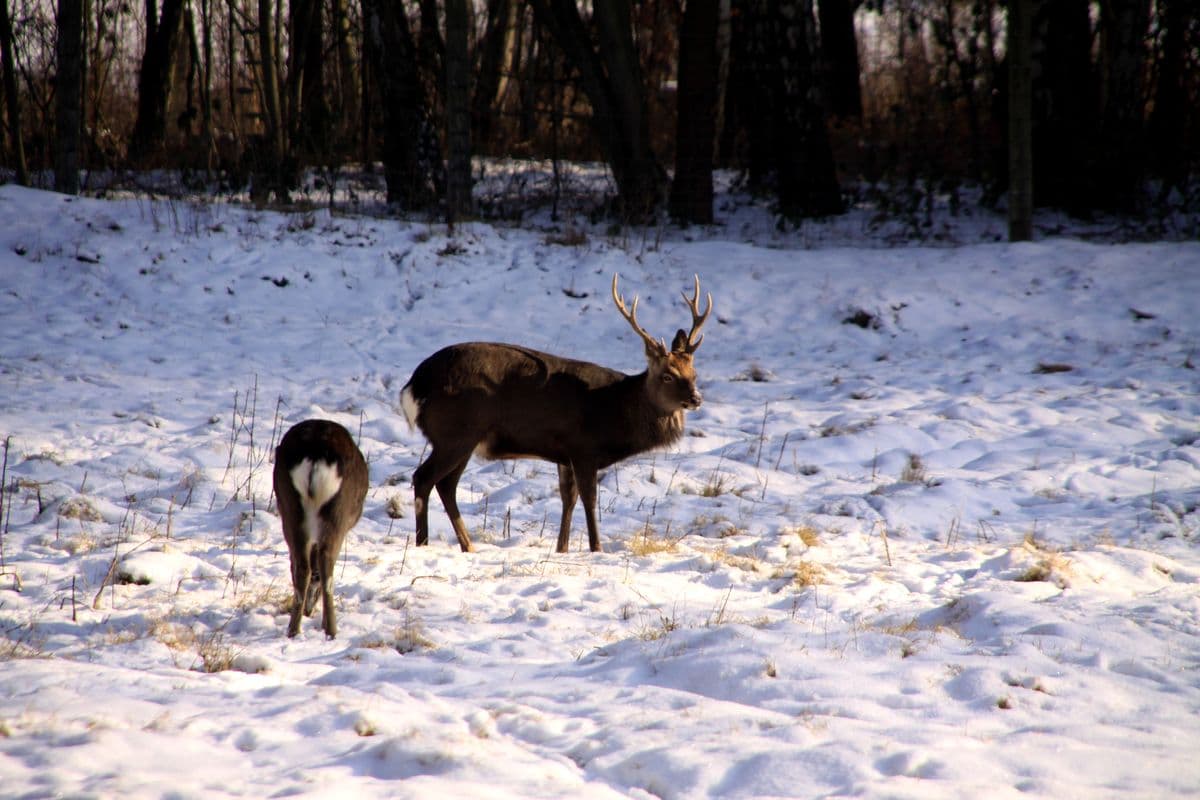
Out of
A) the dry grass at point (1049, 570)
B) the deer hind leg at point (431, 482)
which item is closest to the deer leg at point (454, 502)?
the deer hind leg at point (431, 482)

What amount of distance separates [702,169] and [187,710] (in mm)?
12855

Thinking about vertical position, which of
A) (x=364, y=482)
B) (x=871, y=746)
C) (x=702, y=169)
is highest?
(x=702, y=169)

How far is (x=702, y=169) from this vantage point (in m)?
15.3

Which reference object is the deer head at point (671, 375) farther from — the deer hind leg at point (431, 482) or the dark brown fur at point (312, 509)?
the dark brown fur at point (312, 509)

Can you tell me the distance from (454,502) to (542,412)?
789 millimetres

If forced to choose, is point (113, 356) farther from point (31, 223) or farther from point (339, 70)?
point (339, 70)

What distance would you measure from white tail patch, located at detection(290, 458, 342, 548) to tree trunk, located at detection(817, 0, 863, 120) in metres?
16.7

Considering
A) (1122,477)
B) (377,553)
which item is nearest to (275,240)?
(377,553)

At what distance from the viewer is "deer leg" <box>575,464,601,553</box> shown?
21.2 feet

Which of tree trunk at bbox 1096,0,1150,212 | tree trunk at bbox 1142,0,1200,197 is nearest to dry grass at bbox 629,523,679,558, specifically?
tree trunk at bbox 1096,0,1150,212

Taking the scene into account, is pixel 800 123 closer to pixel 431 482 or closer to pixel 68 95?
pixel 68 95

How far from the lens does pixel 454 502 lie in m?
6.53

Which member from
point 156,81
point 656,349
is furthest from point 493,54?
point 656,349

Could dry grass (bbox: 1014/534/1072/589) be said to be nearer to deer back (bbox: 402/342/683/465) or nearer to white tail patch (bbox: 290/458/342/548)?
deer back (bbox: 402/342/683/465)
